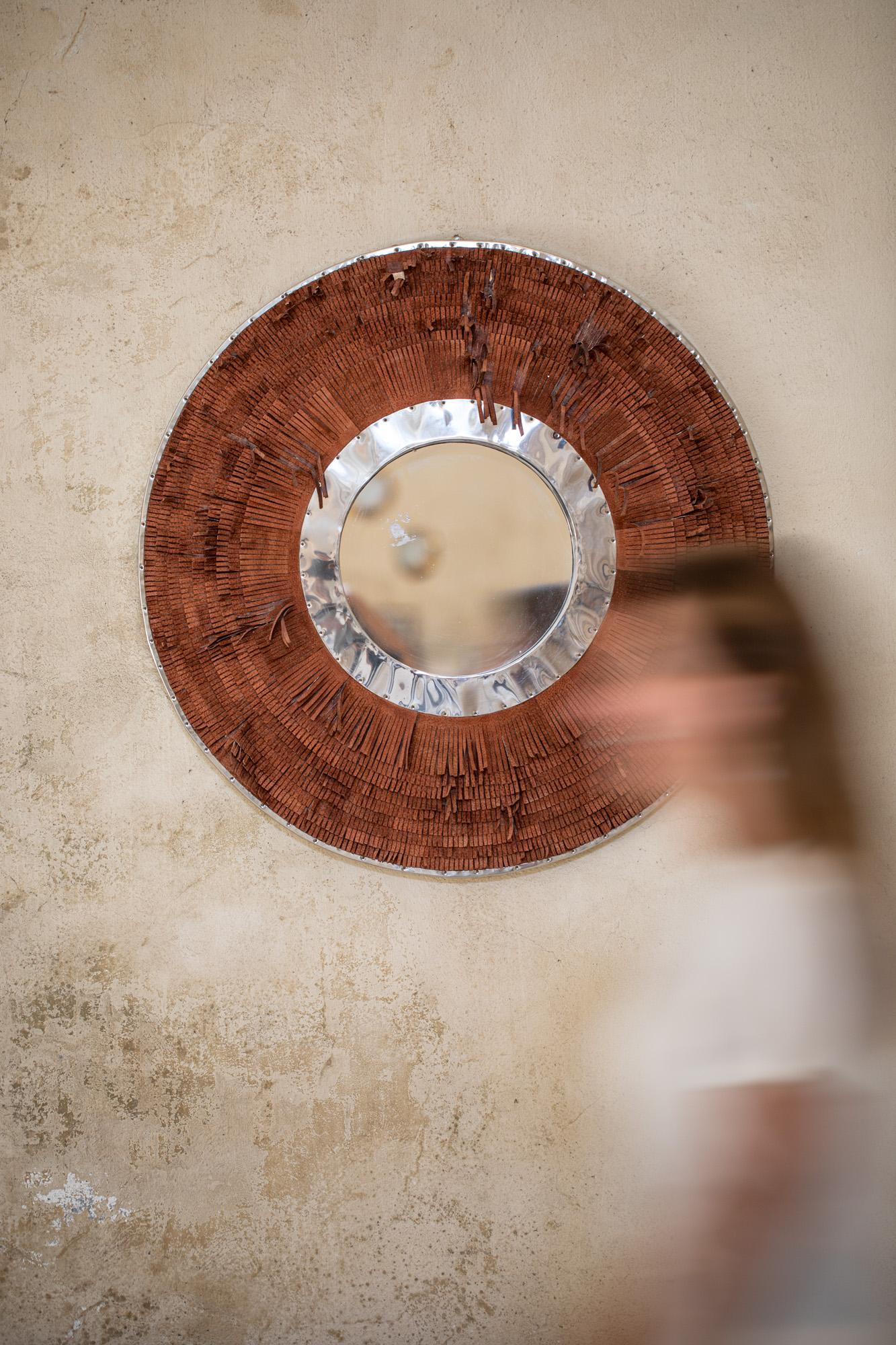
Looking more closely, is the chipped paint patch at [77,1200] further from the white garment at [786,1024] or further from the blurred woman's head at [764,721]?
the blurred woman's head at [764,721]

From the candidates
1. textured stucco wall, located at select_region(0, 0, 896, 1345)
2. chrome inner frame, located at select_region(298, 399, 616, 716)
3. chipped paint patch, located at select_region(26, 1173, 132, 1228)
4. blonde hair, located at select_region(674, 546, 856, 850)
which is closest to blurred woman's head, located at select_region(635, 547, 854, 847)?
blonde hair, located at select_region(674, 546, 856, 850)

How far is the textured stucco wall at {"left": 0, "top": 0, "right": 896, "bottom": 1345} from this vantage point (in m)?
1.57

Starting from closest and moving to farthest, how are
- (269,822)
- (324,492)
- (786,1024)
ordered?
(786,1024) < (324,492) < (269,822)

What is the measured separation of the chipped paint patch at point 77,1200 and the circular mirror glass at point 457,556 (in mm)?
1115

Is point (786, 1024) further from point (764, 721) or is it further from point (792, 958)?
point (764, 721)

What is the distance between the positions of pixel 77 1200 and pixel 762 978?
1287mm

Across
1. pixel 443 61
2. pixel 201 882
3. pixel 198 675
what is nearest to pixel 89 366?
pixel 198 675

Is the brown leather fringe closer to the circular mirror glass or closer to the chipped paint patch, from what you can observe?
the circular mirror glass

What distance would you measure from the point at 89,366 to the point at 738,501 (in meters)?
1.14

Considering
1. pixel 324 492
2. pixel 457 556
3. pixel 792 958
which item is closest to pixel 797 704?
pixel 792 958

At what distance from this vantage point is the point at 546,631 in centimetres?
155

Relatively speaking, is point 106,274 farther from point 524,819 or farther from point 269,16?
point 524,819

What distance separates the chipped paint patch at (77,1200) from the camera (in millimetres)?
1678

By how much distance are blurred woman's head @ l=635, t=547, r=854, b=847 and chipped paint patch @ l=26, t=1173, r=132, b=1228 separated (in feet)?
4.24
